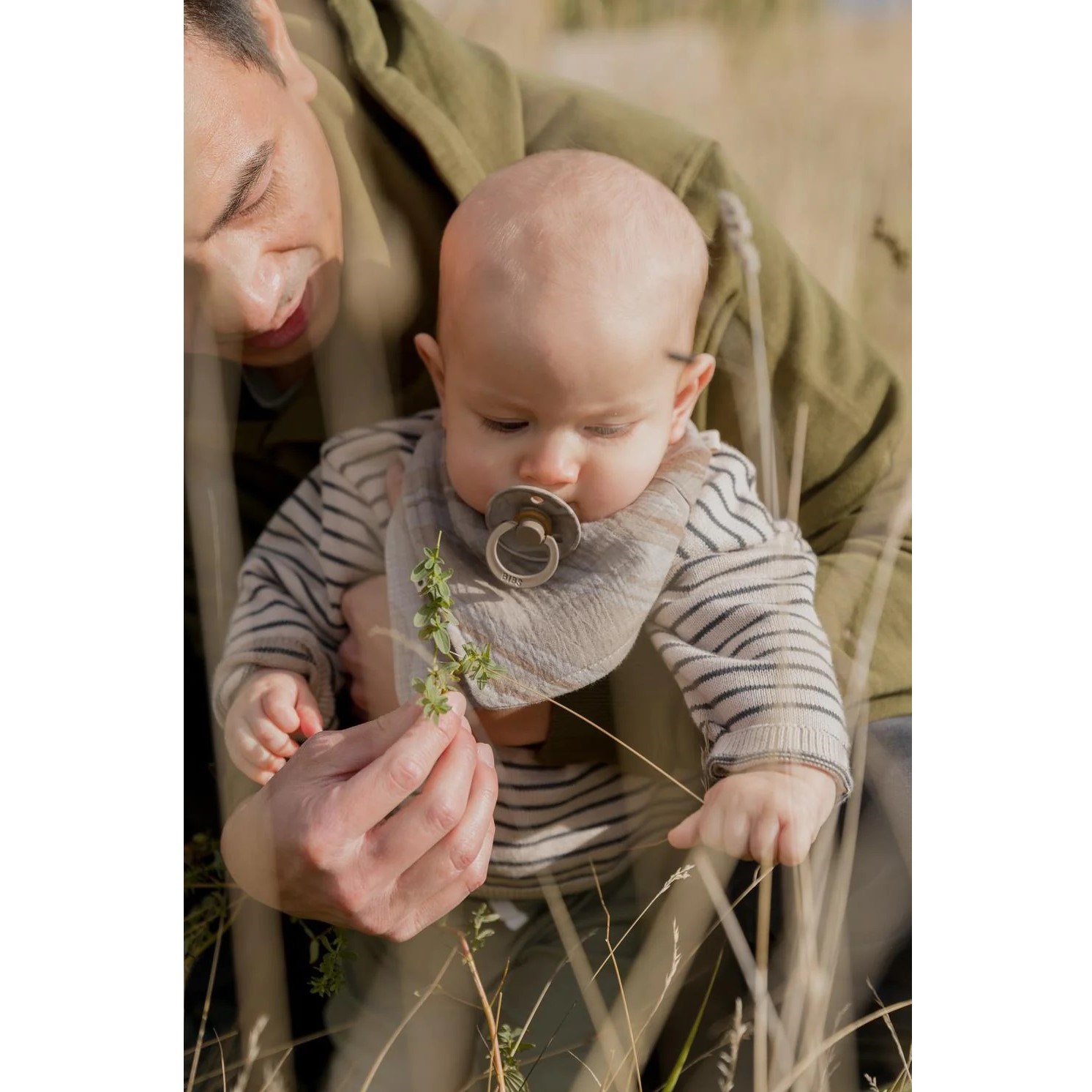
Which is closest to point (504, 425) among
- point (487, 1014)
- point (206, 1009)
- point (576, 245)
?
point (576, 245)

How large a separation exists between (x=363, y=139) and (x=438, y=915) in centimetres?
84

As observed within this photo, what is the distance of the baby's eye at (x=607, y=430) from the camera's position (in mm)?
1117

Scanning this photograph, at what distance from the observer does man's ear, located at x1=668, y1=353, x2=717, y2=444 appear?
1.15 m

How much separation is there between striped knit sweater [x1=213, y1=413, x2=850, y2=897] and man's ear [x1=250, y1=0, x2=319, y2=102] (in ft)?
1.22

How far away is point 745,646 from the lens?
1.14m

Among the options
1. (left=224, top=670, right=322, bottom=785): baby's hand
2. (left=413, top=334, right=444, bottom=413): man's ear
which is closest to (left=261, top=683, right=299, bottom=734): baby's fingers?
(left=224, top=670, right=322, bottom=785): baby's hand

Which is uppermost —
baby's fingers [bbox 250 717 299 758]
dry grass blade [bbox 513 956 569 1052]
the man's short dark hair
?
the man's short dark hair

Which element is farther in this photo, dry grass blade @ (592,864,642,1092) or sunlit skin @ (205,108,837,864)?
dry grass blade @ (592,864,642,1092)

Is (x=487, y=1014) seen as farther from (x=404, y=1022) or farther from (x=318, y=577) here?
(x=318, y=577)

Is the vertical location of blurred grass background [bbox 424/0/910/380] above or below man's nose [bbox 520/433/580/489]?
above

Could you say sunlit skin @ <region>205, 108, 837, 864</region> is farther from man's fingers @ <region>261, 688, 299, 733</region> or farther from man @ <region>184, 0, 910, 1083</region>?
man's fingers @ <region>261, 688, 299, 733</region>

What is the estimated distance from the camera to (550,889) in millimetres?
1211

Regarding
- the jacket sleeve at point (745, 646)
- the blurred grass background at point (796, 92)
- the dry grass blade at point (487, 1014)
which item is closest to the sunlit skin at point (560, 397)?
A: the jacket sleeve at point (745, 646)

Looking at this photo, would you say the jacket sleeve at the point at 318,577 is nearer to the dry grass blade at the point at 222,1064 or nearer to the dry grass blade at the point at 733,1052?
the dry grass blade at the point at 222,1064
